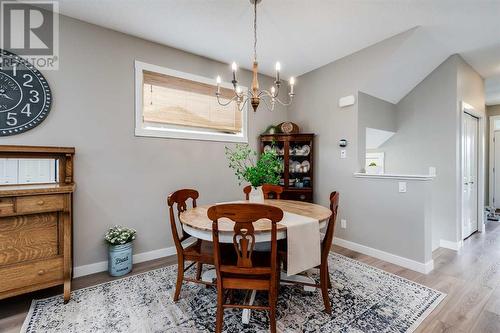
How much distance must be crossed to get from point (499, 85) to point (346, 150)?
12.4 ft

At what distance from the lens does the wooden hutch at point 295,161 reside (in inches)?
150

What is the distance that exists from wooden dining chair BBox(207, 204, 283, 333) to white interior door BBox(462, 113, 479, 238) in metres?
3.63

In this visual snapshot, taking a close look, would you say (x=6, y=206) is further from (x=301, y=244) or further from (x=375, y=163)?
(x=375, y=163)

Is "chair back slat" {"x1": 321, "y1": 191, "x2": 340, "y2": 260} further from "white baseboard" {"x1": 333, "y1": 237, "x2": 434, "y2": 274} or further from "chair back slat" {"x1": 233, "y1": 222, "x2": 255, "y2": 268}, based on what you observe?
"white baseboard" {"x1": 333, "y1": 237, "x2": 434, "y2": 274}

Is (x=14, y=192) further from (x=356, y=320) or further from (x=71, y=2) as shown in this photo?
(x=356, y=320)

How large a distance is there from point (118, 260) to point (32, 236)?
814 millimetres

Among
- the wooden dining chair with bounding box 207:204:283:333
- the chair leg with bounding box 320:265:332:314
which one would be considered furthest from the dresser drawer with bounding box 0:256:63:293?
the chair leg with bounding box 320:265:332:314

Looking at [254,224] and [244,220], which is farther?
[254,224]

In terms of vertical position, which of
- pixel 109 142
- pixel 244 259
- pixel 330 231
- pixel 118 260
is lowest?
pixel 118 260

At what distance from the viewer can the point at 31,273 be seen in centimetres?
192

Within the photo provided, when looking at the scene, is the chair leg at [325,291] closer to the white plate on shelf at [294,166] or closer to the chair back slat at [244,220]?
the chair back slat at [244,220]

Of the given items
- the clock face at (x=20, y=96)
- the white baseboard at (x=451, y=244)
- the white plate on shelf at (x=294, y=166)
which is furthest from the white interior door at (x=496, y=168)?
the clock face at (x=20, y=96)

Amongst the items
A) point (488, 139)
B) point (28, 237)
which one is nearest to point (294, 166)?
point (28, 237)

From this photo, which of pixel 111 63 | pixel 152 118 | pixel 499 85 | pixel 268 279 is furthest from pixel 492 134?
pixel 111 63
